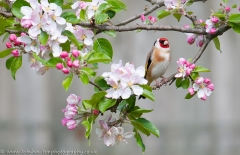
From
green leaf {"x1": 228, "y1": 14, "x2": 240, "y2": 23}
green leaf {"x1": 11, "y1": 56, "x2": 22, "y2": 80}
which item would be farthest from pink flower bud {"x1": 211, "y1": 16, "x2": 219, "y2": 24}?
green leaf {"x1": 11, "y1": 56, "x2": 22, "y2": 80}

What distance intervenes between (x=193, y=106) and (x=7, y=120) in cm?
128

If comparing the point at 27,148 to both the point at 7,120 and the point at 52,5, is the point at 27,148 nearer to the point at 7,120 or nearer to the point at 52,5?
the point at 7,120

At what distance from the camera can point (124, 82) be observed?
5.42 feet

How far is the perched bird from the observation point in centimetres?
281

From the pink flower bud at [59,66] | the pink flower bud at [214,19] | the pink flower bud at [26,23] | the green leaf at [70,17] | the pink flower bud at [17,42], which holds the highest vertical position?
the pink flower bud at [214,19]

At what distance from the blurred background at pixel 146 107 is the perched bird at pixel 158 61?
78 cm

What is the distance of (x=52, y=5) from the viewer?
166cm

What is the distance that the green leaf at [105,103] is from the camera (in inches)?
65.2

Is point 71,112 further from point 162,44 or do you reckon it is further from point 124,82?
point 162,44

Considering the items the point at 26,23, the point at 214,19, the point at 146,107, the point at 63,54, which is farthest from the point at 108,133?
the point at 146,107

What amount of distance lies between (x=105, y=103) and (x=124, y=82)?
89 mm

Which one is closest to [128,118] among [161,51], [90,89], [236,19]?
[236,19]

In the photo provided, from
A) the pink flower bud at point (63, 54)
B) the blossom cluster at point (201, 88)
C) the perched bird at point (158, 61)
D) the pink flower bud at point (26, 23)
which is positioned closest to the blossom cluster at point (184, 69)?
the blossom cluster at point (201, 88)

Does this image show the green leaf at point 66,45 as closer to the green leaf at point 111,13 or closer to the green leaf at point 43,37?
the green leaf at point 43,37
